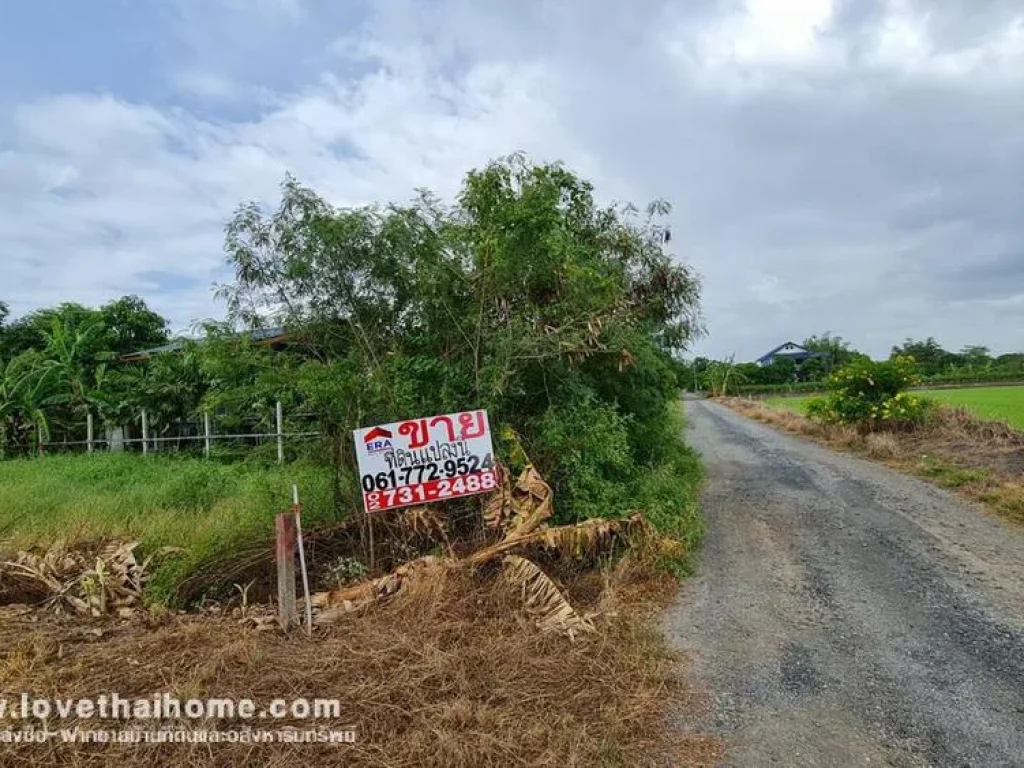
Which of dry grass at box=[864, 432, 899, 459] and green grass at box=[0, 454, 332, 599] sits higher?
green grass at box=[0, 454, 332, 599]

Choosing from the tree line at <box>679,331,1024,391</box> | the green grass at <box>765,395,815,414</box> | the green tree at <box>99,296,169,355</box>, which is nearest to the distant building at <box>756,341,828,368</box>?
the tree line at <box>679,331,1024,391</box>

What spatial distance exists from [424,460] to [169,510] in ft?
13.4

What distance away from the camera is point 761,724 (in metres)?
3.13

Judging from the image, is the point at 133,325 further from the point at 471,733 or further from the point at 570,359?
the point at 471,733

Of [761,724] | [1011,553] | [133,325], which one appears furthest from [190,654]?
[133,325]

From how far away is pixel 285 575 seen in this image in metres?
3.99

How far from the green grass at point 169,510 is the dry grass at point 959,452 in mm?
7931

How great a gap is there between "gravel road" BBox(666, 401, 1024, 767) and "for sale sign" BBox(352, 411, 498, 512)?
6.06 ft

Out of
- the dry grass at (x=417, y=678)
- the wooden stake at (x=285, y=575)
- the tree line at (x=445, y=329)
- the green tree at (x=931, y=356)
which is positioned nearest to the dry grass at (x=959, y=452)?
the tree line at (x=445, y=329)

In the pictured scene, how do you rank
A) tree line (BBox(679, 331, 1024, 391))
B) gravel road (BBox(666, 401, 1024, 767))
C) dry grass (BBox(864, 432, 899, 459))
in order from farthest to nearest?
1. tree line (BBox(679, 331, 1024, 391))
2. dry grass (BBox(864, 432, 899, 459))
3. gravel road (BBox(666, 401, 1024, 767))

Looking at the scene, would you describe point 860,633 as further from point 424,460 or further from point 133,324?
point 133,324

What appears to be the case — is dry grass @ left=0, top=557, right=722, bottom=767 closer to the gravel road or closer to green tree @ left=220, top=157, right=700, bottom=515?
the gravel road

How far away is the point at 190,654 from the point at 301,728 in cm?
106

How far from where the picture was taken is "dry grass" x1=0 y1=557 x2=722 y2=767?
278 centimetres
